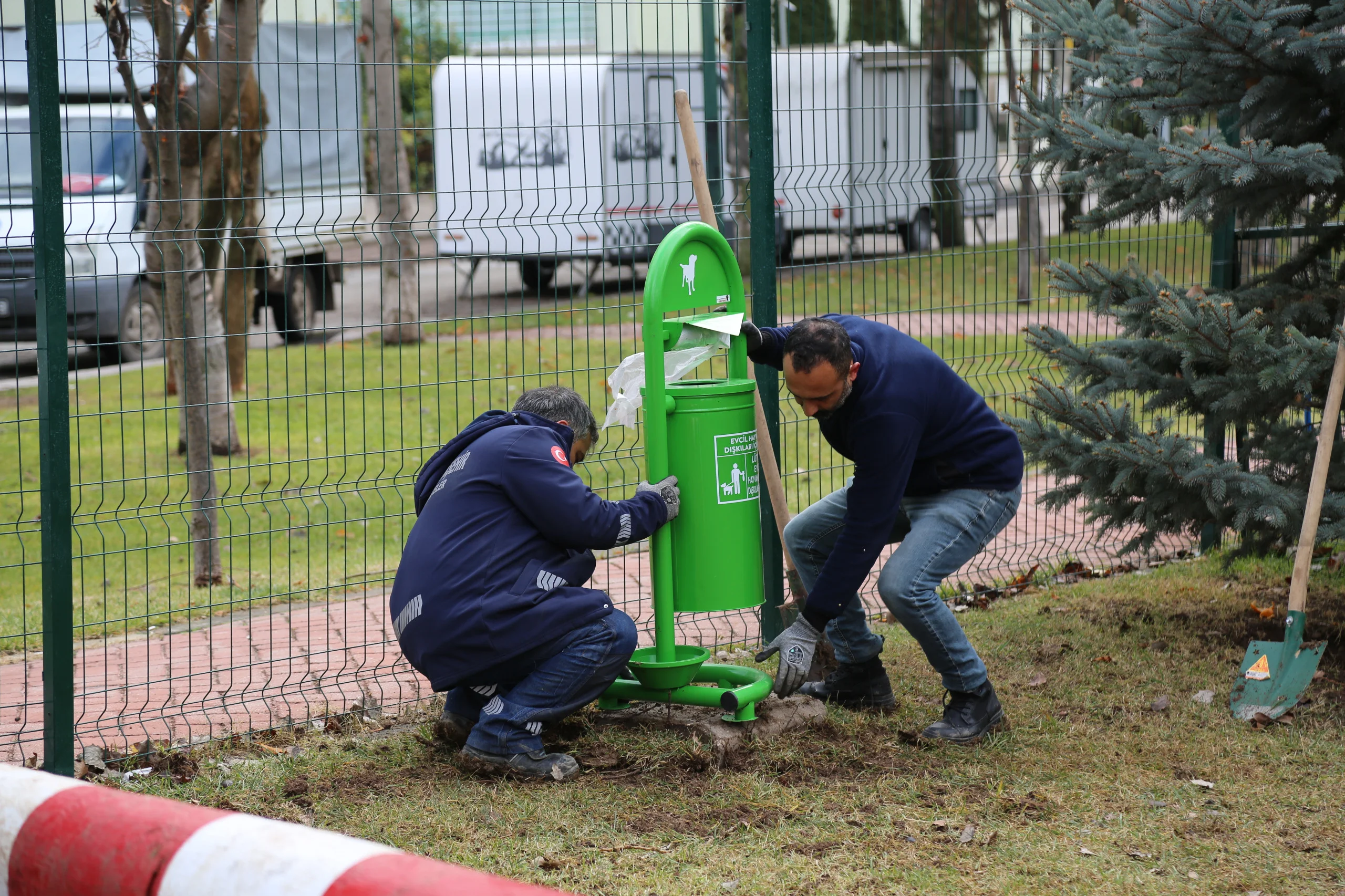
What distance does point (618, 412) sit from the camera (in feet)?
13.8

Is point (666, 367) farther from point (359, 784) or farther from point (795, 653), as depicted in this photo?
point (359, 784)

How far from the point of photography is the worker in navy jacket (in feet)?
13.0

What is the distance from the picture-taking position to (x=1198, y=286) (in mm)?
5266

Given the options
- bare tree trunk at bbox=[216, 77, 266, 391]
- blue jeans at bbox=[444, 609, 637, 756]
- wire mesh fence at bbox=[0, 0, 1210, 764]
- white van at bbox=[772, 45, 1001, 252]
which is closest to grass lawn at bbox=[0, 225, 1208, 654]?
wire mesh fence at bbox=[0, 0, 1210, 764]

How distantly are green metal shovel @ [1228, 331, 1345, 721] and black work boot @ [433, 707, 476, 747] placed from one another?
8.95 ft

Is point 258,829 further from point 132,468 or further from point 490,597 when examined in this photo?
point 132,468

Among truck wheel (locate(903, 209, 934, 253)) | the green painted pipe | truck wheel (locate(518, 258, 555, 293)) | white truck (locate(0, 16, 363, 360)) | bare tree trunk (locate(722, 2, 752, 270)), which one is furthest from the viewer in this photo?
bare tree trunk (locate(722, 2, 752, 270))

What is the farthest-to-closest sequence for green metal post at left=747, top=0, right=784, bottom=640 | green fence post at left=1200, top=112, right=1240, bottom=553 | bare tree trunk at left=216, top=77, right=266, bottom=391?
bare tree trunk at left=216, top=77, right=266, bottom=391, green fence post at left=1200, top=112, right=1240, bottom=553, green metal post at left=747, top=0, right=784, bottom=640

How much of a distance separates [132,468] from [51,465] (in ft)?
20.1

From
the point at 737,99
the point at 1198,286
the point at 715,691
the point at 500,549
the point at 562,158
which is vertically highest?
the point at 737,99

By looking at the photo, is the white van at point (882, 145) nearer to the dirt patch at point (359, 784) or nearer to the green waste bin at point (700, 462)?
the green waste bin at point (700, 462)

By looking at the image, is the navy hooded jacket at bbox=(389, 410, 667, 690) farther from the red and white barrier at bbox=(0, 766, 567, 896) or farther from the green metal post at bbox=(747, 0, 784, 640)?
the red and white barrier at bbox=(0, 766, 567, 896)

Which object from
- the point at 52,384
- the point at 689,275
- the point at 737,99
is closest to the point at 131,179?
the point at 737,99

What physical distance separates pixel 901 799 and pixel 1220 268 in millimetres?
3576
